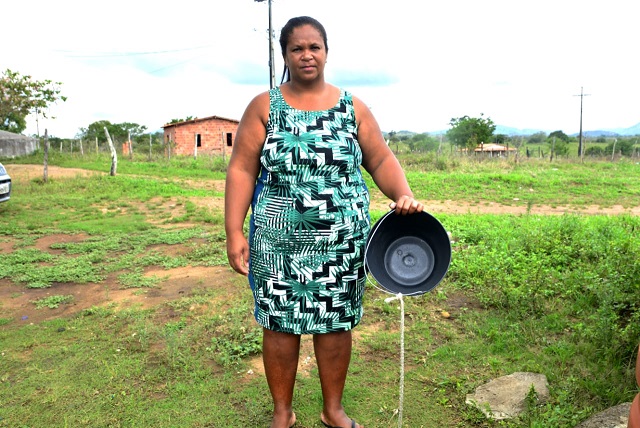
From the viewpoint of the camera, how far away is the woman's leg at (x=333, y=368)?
2234mm

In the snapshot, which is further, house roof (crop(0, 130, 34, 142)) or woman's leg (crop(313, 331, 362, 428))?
house roof (crop(0, 130, 34, 142))

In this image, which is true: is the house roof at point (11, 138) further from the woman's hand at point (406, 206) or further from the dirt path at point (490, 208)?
the woman's hand at point (406, 206)

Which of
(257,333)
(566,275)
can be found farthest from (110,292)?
(566,275)

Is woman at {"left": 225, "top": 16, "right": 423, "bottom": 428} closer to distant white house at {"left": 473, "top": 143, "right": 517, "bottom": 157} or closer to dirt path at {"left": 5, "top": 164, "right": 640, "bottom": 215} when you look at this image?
dirt path at {"left": 5, "top": 164, "right": 640, "bottom": 215}

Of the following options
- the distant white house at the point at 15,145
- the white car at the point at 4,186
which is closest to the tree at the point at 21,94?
the distant white house at the point at 15,145

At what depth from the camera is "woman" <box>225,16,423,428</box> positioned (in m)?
2.05

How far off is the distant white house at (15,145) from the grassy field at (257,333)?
25.4 m

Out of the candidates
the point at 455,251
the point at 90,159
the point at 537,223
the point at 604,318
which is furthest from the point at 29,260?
the point at 90,159

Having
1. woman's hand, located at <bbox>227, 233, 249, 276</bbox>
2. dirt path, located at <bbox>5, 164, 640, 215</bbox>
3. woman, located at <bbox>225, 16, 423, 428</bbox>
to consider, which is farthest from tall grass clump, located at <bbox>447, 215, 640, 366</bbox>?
dirt path, located at <bbox>5, 164, 640, 215</bbox>

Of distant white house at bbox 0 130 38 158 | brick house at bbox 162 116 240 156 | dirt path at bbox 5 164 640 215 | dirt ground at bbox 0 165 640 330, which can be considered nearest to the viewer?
dirt ground at bbox 0 165 640 330

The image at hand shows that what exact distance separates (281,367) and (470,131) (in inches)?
1216

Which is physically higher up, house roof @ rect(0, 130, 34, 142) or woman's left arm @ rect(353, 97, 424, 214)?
house roof @ rect(0, 130, 34, 142)

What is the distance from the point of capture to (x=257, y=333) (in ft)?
11.0

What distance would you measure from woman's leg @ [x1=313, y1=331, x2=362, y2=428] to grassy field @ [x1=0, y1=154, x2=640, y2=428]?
0.48ft
